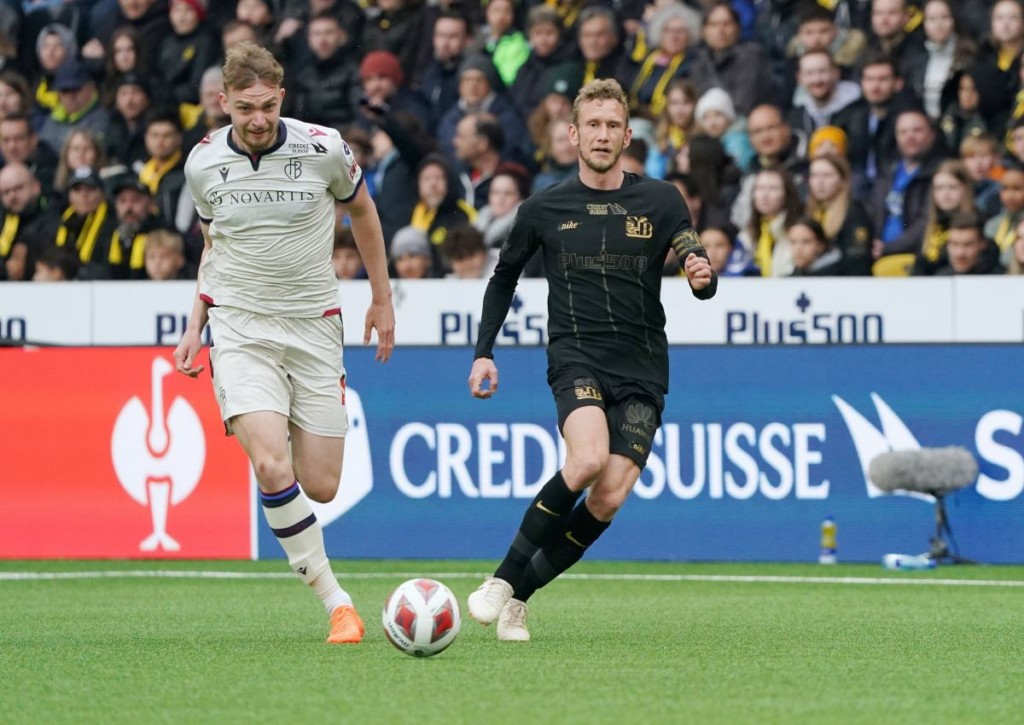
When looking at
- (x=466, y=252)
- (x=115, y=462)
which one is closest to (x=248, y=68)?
(x=115, y=462)

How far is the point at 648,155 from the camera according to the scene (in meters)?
16.3

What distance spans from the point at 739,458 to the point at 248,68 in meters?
6.10

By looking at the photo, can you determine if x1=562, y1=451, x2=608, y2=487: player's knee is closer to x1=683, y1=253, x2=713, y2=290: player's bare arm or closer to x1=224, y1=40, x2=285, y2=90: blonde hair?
x1=683, y1=253, x2=713, y2=290: player's bare arm


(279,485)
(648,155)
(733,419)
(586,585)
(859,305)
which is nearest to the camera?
(279,485)

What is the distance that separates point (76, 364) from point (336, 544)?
222cm

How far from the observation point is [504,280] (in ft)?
27.8

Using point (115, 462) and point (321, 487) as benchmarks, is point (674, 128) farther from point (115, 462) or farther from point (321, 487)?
point (321, 487)

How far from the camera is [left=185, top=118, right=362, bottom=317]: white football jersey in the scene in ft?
26.2

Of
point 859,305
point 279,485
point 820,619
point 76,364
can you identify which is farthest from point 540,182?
point 279,485

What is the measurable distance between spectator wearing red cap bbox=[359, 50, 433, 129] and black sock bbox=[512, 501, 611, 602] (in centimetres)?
951

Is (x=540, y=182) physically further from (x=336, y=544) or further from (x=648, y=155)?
(x=336, y=544)

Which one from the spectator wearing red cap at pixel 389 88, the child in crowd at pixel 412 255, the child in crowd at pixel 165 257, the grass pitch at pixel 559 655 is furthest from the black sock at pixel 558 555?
the spectator wearing red cap at pixel 389 88

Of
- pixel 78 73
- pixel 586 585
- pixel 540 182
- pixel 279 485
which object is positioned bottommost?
pixel 586 585

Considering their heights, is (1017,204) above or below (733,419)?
above
